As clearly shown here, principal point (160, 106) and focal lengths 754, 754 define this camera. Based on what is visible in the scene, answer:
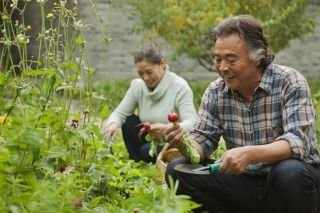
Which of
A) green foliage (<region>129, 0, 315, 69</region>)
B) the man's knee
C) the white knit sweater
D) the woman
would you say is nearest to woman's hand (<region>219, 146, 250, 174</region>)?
the man's knee

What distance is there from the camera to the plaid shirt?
3555 millimetres

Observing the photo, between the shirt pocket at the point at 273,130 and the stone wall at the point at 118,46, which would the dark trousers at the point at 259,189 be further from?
the stone wall at the point at 118,46

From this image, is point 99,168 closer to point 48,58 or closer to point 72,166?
point 72,166

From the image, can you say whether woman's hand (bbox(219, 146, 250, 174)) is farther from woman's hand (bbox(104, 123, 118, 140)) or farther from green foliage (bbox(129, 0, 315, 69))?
green foliage (bbox(129, 0, 315, 69))

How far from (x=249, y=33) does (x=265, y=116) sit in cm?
42

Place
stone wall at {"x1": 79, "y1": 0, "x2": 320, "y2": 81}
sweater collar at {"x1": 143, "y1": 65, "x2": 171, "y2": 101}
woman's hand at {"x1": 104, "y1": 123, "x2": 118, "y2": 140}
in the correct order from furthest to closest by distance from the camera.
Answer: stone wall at {"x1": 79, "y1": 0, "x2": 320, "y2": 81}
sweater collar at {"x1": 143, "y1": 65, "x2": 171, "y2": 101}
woman's hand at {"x1": 104, "y1": 123, "x2": 118, "y2": 140}

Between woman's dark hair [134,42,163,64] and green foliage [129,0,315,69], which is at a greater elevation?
woman's dark hair [134,42,163,64]

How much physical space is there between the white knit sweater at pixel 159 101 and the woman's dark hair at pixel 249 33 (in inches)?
67.0

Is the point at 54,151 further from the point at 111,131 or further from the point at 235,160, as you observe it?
the point at 111,131

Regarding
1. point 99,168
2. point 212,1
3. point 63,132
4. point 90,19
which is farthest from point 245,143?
point 90,19

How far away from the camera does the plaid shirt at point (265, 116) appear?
3555 millimetres

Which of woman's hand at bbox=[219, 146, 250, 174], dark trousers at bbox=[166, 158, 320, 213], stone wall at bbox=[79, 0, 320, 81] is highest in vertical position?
woman's hand at bbox=[219, 146, 250, 174]

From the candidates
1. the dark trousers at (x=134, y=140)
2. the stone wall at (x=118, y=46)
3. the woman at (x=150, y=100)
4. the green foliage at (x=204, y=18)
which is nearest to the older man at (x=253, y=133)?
the woman at (x=150, y=100)

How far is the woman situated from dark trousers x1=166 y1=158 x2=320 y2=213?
1439 mm
